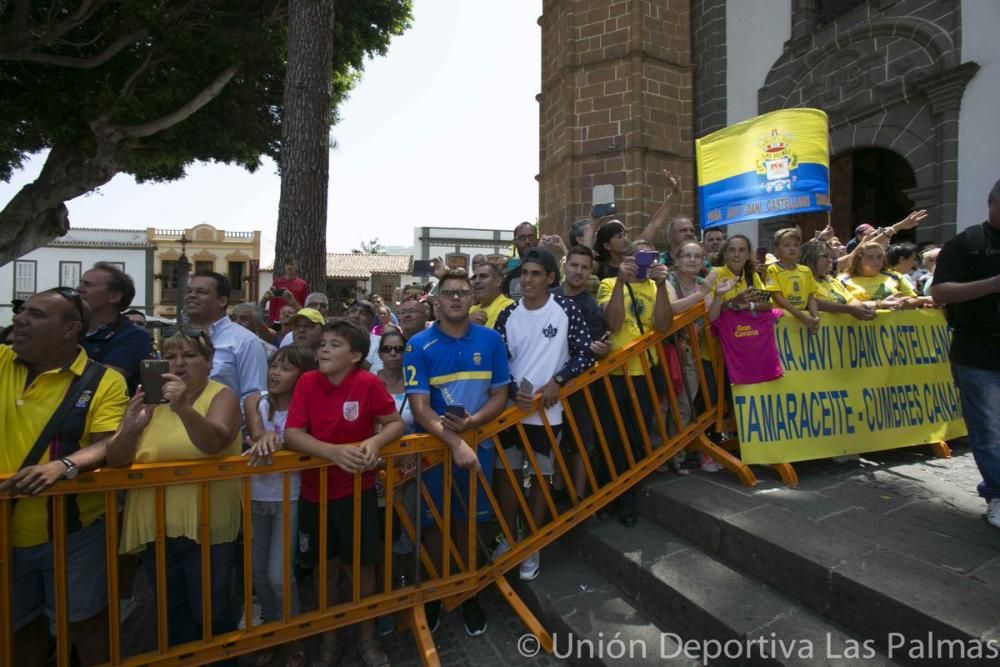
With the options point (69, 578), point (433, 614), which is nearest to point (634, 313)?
point (433, 614)

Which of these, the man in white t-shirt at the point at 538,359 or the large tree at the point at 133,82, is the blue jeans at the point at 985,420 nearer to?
the man in white t-shirt at the point at 538,359

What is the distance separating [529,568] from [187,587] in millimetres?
1844

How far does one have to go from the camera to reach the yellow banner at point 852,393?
370 centimetres

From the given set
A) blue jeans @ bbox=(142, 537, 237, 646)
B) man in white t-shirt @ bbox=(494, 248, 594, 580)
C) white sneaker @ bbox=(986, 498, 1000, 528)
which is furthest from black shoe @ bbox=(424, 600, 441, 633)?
white sneaker @ bbox=(986, 498, 1000, 528)

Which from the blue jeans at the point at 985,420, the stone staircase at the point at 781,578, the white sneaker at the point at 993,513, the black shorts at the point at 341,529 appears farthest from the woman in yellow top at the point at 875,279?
the black shorts at the point at 341,529

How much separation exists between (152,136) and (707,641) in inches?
585

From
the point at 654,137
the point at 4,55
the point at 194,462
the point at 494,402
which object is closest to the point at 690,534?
the point at 494,402

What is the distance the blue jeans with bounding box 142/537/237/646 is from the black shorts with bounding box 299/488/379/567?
1.23 ft

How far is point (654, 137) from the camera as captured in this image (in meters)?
9.99

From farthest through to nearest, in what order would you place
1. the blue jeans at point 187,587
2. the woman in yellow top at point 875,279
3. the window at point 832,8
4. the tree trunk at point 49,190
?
the tree trunk at point 49,190 → the window at point 832,8 → the woman in yellow top at point 875,279 → the blue jeans at point 187,587

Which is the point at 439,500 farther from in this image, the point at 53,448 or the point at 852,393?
the point at 852,393

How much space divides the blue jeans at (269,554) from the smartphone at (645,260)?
246 cm

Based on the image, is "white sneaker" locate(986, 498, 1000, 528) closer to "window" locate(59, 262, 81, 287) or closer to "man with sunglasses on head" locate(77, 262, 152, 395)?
"man with sunglasses on head" locate(77, 262, 152, 395)

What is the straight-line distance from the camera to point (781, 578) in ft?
8.61
